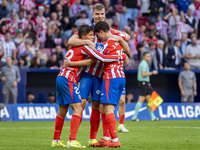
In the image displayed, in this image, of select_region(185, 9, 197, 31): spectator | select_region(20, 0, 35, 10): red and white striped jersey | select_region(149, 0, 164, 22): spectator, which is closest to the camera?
select_region(20, 0, 35, 10): red and white striped jersey

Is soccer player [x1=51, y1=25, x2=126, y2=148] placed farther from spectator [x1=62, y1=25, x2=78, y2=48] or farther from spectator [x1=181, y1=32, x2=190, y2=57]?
spectator [x1=181, y1=32, x2=190, y2=57]

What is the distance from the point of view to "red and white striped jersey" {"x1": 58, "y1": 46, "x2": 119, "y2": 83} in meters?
7.86

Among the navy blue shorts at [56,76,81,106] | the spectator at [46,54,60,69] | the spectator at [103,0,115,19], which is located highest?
the spectator at [103,0,115,19]

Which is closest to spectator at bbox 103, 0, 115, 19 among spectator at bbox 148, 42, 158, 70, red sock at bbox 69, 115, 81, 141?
spectator at bbox 148, 42, 158, 70

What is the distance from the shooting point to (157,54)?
64.3 ft

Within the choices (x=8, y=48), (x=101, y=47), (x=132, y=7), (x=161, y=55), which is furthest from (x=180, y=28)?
(x=101, y=47)

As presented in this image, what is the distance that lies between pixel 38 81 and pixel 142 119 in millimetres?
5373

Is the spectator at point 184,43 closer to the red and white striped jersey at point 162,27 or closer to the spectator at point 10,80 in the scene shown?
the red and white striped jersey at point 162,27

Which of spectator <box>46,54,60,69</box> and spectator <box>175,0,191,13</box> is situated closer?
spectator <box>46,54,60,69</box>

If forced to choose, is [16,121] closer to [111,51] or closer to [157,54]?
[157,54]

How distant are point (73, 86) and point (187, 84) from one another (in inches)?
486

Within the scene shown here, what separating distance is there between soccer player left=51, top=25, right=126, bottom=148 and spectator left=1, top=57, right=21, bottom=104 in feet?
34.2

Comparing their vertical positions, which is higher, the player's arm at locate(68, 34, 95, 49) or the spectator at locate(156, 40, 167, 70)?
the player's arm at locate(68, 34, 95, 49)

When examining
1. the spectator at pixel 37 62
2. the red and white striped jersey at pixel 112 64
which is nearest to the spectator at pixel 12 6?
the spectator at pixel 37 62
